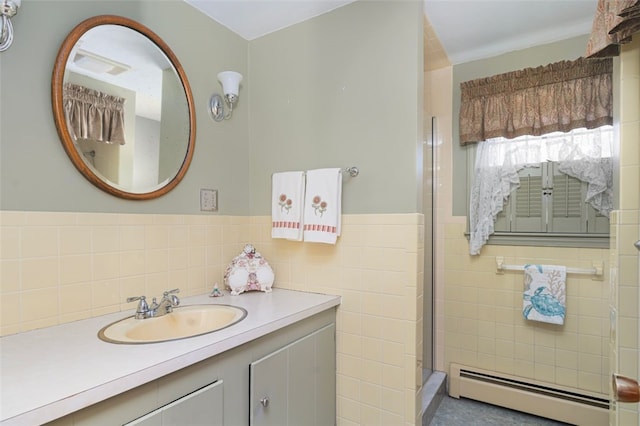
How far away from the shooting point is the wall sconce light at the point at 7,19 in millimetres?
1093

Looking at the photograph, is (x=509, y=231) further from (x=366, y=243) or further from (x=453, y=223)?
(x=366, y=243)

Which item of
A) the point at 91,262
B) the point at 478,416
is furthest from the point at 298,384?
the point at 478,416

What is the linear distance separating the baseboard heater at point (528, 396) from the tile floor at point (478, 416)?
37mm

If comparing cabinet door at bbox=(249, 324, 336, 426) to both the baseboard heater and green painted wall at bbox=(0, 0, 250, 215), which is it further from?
the baseboard heater

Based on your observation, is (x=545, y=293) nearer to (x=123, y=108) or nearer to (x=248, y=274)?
(x=248, y=274)

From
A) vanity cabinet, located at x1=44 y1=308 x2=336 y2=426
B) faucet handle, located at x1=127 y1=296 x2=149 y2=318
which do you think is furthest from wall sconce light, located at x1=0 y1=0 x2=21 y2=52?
vanity cabinet, located at x1=44 y1=308 x2=336 y2=426

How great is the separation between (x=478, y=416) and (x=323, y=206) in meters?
1.71

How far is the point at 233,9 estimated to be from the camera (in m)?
1.82

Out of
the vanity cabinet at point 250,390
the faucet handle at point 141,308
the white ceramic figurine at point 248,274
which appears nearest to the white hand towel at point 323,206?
the white ceramic figurine at point 248,274

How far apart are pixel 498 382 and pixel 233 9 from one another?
2.85 m

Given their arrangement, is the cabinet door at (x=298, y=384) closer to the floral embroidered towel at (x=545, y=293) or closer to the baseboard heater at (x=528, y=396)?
the baseboard heater at (x=528, y=396)

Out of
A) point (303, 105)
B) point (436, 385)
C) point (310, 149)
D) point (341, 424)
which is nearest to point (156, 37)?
point (303, 105)

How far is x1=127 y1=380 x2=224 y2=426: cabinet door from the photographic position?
93 cm

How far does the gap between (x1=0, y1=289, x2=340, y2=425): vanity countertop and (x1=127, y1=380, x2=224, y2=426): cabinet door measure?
0.39 feet
